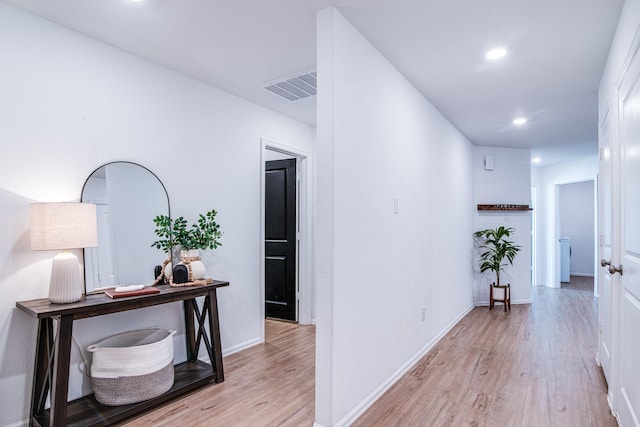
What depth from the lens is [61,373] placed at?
195cm

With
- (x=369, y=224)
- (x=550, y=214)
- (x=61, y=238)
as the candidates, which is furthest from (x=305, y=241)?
(x=550, y=214)

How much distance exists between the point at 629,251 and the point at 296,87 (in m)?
2.62

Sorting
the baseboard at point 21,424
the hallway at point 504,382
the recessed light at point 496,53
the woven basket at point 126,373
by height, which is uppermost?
the recessed light at point 496,53

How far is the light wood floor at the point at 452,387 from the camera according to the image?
2.26 metres

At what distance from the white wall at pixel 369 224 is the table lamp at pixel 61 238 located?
4.51ft

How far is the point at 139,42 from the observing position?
2.50 m

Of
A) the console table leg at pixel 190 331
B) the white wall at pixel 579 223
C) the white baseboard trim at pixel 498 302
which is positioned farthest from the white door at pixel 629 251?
the white wall at pixel 579 223

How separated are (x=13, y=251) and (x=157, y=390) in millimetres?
1188

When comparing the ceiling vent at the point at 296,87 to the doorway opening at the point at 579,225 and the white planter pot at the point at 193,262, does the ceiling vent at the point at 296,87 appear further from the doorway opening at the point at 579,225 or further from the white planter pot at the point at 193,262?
the doorway opening at the point at 579,225

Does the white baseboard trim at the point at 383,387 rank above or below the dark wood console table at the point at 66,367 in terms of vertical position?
below

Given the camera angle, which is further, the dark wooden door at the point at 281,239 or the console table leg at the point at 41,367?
the dark wooden door at the point at 281,239

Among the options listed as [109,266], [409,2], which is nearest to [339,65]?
[409,2]

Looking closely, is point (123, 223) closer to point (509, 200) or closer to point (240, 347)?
point (240, 347)

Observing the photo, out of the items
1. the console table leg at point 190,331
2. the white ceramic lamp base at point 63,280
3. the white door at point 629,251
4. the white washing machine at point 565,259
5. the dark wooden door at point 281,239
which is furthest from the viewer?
the white washing machine at point 565,259
